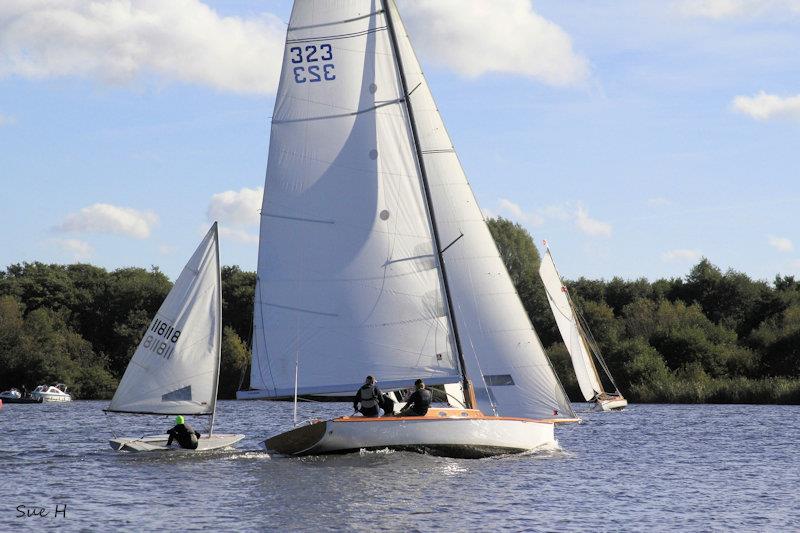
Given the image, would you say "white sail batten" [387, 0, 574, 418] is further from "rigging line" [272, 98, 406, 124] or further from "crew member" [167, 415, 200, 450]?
"crew member" [167, 415, 200, 450]

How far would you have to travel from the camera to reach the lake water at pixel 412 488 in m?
22.6

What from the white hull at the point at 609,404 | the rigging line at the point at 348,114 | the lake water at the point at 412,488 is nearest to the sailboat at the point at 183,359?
the lake water at the point at 412,488

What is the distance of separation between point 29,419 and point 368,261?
28819mm

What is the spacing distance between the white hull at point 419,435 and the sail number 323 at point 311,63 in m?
8.83

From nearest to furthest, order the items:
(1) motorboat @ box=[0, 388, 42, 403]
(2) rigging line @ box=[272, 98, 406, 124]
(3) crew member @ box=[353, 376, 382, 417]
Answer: (3) crew member @ box=[353, 376, 382, 417] → (2) rigging line @ box=[272, 98, 406, 124] → (1) motorboat @ box=[0, 388, 42, 403]

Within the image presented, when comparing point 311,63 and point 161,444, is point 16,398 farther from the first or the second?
point 311,63

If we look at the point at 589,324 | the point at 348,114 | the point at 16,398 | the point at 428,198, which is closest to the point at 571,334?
the point at 589,324

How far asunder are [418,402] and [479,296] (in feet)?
14.5

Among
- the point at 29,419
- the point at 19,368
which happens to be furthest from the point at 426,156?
the point at 19,368

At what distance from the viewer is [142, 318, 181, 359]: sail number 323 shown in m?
33.5

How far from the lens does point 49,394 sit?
79188mm

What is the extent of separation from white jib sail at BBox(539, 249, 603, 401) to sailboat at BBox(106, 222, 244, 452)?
99.6ft

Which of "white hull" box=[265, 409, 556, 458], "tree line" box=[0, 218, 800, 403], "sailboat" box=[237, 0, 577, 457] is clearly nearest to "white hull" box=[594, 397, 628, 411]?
"tree line" box=[0, 218, 800, 403]

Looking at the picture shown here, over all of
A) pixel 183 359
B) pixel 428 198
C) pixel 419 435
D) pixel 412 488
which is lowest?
pixel 412 488
